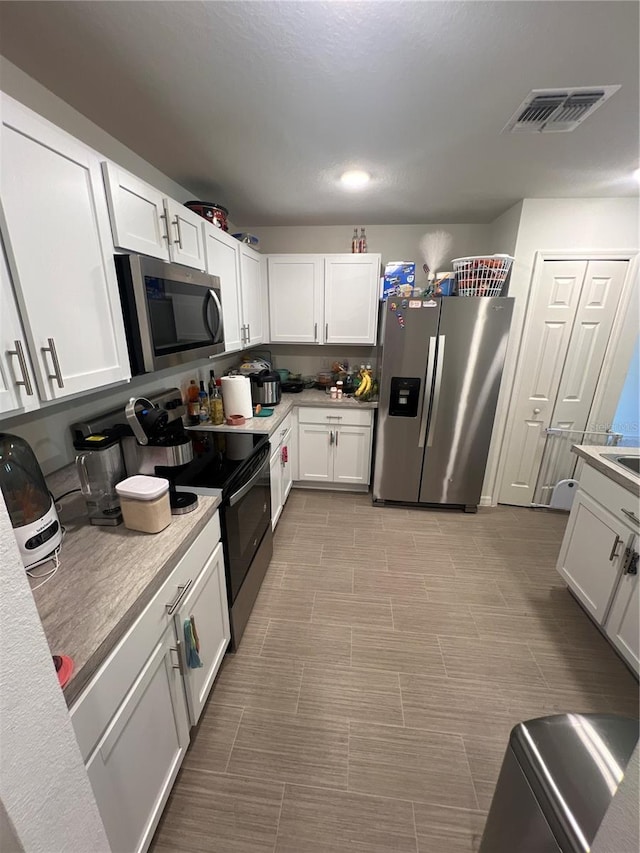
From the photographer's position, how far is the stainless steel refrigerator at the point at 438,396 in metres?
2.45

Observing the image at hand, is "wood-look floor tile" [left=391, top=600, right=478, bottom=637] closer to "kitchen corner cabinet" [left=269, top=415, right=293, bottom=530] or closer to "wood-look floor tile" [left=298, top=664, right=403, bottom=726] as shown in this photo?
"wood-look floor tile" [left=298, top=664, right=403, bottom=726]

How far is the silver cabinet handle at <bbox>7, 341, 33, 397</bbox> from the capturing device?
0.86 metres

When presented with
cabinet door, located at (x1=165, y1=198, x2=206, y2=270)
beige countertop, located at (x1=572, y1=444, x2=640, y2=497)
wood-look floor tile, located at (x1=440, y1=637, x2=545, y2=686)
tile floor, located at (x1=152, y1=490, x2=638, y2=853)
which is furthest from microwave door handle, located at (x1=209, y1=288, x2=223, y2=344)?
beige countertop, located at (x1=572, y1=444, x2=640, y2=497)

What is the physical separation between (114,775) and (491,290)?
300 centimetres

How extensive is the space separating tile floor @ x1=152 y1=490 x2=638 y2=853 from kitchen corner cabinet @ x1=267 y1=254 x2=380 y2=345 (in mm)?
1834

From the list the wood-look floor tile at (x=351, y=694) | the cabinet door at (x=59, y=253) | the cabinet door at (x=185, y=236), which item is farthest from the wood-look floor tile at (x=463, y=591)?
the cabinet door at (x=185, y=236)

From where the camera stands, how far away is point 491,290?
2398mm

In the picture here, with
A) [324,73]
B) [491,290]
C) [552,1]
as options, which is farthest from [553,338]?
[324,73]

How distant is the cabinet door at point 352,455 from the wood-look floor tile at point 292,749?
1850mm

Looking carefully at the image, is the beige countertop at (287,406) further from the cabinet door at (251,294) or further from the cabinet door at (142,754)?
the cabinet door at (142,754)

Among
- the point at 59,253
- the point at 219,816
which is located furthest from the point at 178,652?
the point at 59,253

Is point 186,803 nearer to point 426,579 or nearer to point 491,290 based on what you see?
point 426,579

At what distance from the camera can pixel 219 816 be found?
1.13 metres

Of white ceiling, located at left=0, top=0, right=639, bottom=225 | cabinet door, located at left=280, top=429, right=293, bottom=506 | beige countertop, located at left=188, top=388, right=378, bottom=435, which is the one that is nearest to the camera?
white ceiling, located at left=0, top=0, right=639, bottom=225
